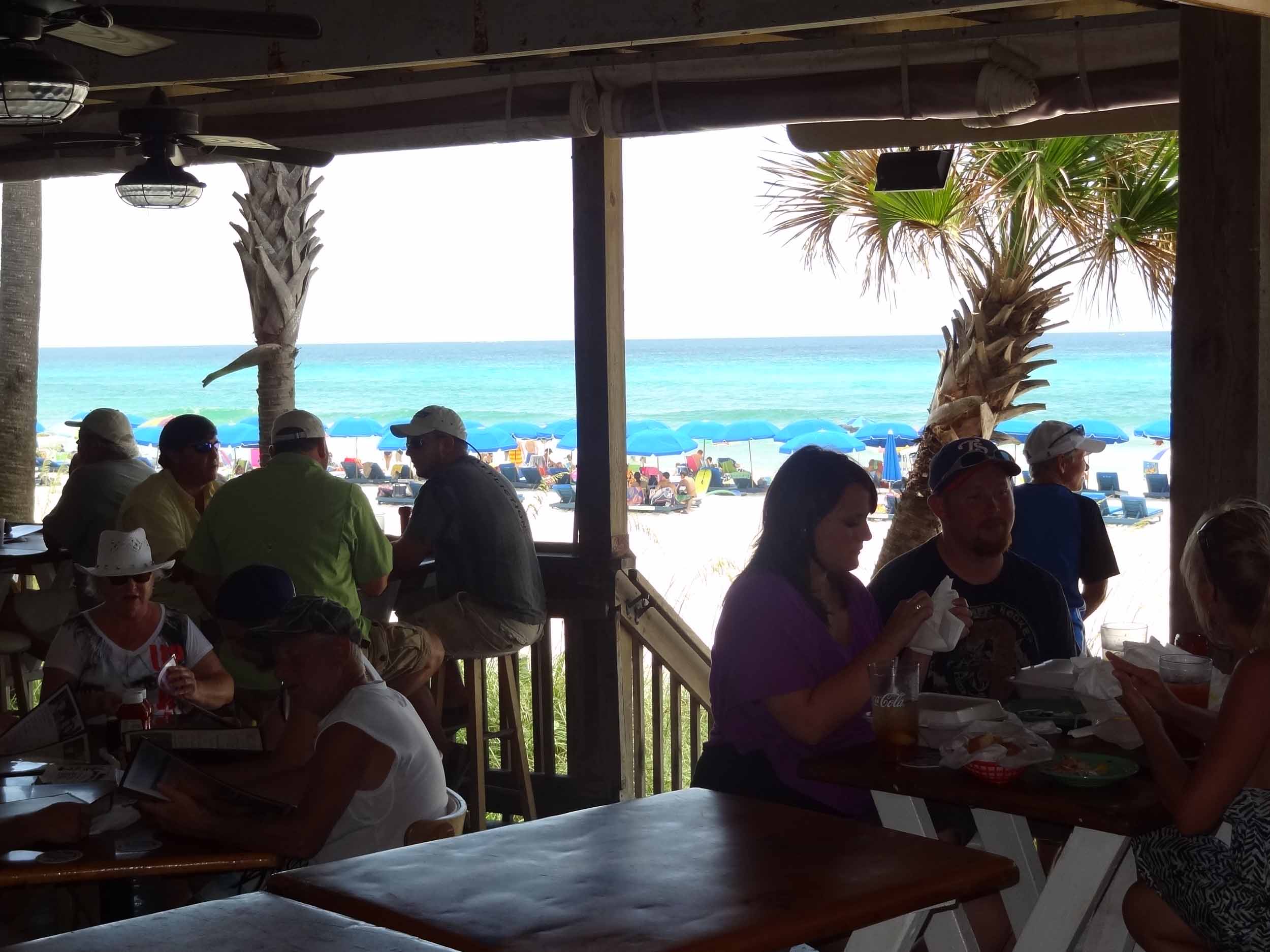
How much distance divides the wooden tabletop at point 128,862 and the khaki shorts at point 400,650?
1972 mm

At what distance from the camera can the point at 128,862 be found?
2.45 m

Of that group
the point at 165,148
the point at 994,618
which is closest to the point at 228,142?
the point at 165,148

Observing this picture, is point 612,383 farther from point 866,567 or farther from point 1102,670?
point 866,567

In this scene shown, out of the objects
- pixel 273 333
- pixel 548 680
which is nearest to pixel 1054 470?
pixel 548 680

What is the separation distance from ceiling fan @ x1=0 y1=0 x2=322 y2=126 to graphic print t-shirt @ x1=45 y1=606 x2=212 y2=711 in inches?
54.8

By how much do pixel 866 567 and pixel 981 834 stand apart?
1660cm

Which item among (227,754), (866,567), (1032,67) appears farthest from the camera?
(866,567)

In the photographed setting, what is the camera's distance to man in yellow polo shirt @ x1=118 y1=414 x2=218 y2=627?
5.18m

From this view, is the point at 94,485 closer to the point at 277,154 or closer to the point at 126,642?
the point at 277,154

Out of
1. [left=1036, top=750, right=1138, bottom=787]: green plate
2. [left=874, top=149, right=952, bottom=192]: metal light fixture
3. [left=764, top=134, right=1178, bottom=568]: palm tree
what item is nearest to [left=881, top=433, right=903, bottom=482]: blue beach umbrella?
[left=764, top=134, right=1178, bottom=568]: palm tree

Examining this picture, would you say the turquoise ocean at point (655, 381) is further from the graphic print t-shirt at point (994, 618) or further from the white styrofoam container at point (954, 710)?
the white styrofoam container at point (954, 710)

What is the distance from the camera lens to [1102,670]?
9.46 ft

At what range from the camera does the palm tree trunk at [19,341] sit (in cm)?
940

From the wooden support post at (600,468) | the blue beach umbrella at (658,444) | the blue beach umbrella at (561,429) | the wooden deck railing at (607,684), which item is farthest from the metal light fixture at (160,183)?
the blue beach umbrella at (561,429)
